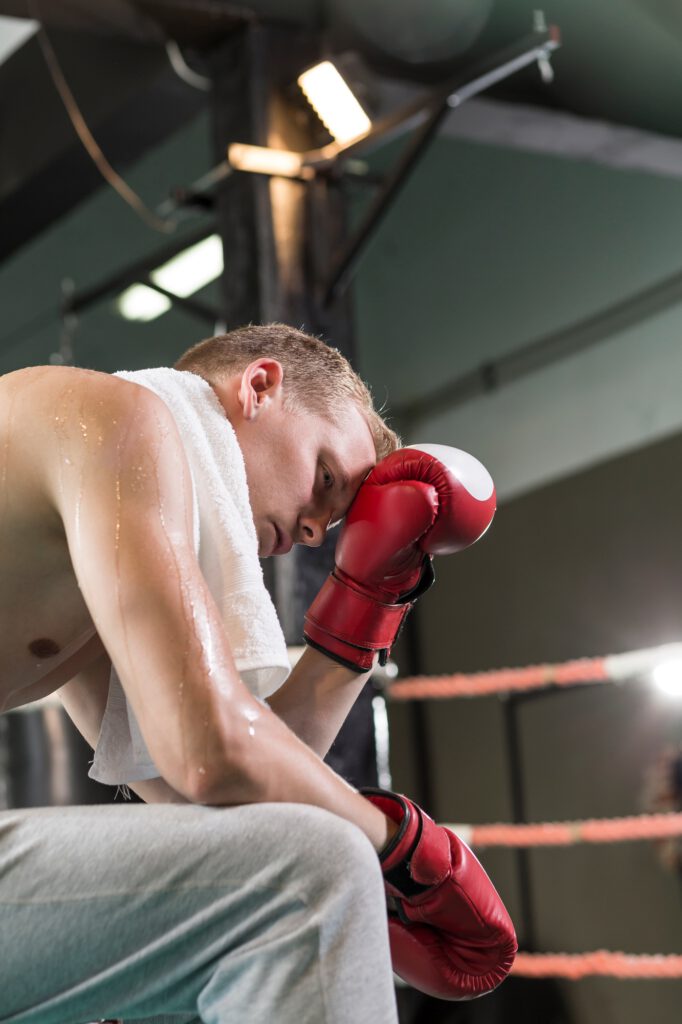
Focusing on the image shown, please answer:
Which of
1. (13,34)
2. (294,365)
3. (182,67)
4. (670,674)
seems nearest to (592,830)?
(670,674)

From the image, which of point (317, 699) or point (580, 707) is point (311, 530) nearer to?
point (317, 699)

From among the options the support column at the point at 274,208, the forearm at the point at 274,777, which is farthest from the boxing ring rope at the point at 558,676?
the forearm at the point at 274,777

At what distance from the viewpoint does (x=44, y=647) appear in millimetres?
1403

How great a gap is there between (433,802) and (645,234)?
3003mm

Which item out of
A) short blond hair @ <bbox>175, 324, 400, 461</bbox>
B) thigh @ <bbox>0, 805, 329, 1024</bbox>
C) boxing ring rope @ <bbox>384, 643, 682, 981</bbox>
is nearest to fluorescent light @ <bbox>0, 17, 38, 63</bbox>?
boxing ring rope @ <bbox>384, 643, 682, 981</bbox>

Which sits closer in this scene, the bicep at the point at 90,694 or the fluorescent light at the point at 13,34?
the bicep at the point at 90,694

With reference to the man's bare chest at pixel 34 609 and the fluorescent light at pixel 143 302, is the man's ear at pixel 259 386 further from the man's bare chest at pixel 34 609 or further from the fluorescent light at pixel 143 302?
the fluorescent light at pixel 143 302

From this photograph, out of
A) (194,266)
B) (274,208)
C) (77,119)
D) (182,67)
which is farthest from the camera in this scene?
(194,266)

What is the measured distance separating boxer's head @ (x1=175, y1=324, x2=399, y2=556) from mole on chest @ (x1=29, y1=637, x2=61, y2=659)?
0.27 metres

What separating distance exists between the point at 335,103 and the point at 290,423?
2042 millimetres

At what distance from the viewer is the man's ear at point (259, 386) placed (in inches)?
58.3

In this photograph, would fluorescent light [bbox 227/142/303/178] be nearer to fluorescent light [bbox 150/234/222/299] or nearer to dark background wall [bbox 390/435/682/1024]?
fluorescent light [bbox 150/234/222/299]

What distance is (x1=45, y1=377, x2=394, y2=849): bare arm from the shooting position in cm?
107

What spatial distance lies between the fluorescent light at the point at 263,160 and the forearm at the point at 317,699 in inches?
74.6
